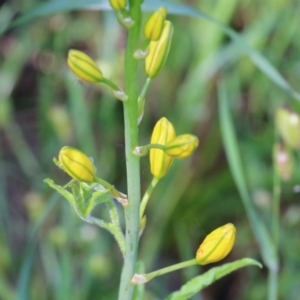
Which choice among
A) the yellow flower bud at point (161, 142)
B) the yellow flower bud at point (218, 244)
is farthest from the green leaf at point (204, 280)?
the yellow flower bud at point (161, 142)

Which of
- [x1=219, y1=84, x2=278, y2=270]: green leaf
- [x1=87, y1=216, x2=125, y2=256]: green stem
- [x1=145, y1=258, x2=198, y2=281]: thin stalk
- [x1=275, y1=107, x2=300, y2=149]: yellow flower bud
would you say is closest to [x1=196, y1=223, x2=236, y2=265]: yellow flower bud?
[x1=145, y1=258, x2=198, y2=281]: thin stalk

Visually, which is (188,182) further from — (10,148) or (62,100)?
(10,148)

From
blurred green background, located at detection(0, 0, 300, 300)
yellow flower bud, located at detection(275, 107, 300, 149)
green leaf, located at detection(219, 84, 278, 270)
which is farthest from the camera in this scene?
blurred green background, located at detection(0, 0, 300, 300)

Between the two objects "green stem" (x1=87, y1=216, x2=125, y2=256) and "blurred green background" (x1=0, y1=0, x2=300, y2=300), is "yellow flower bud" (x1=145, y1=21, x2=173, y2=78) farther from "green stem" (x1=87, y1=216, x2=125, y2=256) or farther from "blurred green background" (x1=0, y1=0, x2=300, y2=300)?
"blurred green background" (x1=0, y1=0, x2=300, y2=300)

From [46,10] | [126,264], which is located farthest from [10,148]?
[126,264]

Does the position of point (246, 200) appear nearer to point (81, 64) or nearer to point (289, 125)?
point (289, 125)

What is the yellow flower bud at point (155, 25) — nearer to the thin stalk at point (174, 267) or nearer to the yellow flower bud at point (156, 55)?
the yellow flower bud at point (156, 55)

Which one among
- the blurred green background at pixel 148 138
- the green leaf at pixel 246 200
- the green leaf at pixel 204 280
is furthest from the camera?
the blurred green background at pixel 148 138

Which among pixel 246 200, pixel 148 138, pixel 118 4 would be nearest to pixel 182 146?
pixel 118 4
